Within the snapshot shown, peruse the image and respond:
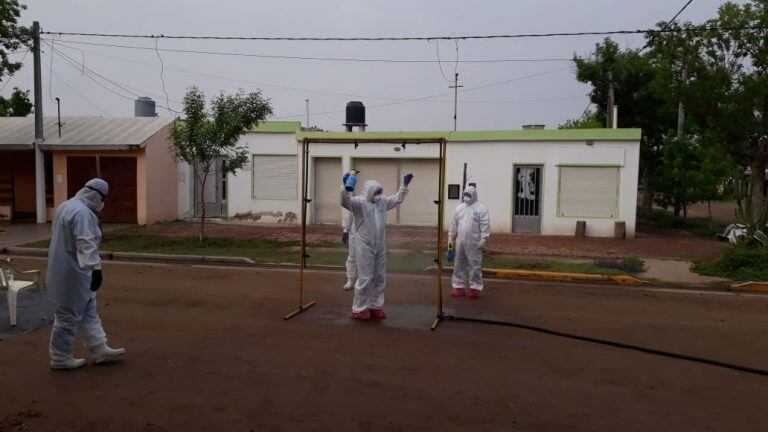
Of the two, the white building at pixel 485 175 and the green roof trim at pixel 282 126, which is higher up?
the green roof trim at pixel 282 126

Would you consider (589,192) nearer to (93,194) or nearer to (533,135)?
(533,135)

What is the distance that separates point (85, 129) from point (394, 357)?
17659 millimetres

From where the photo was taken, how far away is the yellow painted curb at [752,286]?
10422mm

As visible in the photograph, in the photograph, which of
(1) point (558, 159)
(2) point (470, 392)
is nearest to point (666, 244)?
(1) point (558, 159)

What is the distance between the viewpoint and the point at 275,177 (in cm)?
2055

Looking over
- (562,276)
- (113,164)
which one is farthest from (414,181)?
(113,164)

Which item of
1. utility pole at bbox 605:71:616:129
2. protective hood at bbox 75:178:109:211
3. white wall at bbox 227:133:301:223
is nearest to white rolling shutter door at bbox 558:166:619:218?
utility pole at bbox 605:71:616:129

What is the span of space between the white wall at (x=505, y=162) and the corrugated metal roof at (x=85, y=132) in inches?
135

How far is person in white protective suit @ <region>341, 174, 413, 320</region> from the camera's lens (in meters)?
7.47

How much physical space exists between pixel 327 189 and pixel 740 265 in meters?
12.4

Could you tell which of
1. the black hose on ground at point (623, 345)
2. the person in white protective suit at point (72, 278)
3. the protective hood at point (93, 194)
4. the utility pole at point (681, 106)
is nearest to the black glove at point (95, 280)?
the person in white protective suit at point (72, 278)

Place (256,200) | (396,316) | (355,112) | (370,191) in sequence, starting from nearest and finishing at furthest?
(370,191) < (396,316) < (256,200) < (355,112)

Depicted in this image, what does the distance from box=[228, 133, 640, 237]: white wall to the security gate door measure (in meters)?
0.20

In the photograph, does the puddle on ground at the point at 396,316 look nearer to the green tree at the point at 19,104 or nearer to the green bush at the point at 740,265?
the green bush at the point at 740,265
